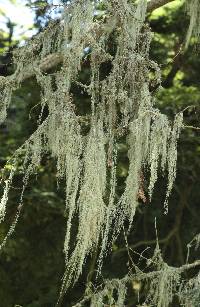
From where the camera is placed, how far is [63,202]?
4.45 metres

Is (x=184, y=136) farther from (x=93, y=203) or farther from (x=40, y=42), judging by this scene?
(x=93, y=203)

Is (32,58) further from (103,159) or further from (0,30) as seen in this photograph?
(0,30)

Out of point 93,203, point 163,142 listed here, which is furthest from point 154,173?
point 93,203

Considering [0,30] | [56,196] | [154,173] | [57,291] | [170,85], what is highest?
[0,30]

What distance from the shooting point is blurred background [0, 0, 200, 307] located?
432cm

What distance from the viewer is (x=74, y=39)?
2.08 meters

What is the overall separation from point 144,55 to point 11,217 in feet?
8.55

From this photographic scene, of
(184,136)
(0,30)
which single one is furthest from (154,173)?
(0,30)

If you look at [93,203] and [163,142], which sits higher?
[163,142]

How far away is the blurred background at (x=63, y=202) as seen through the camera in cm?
432

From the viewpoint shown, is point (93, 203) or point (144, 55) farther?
point (144, 55)

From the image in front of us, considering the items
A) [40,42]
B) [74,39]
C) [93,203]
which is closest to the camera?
[93,203]

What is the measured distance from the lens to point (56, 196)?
4.43 meters

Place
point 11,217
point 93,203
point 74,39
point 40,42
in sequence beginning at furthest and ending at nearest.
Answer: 1. point 11,217
2. point 40,42
3. point 74,39
4. point 93,203
